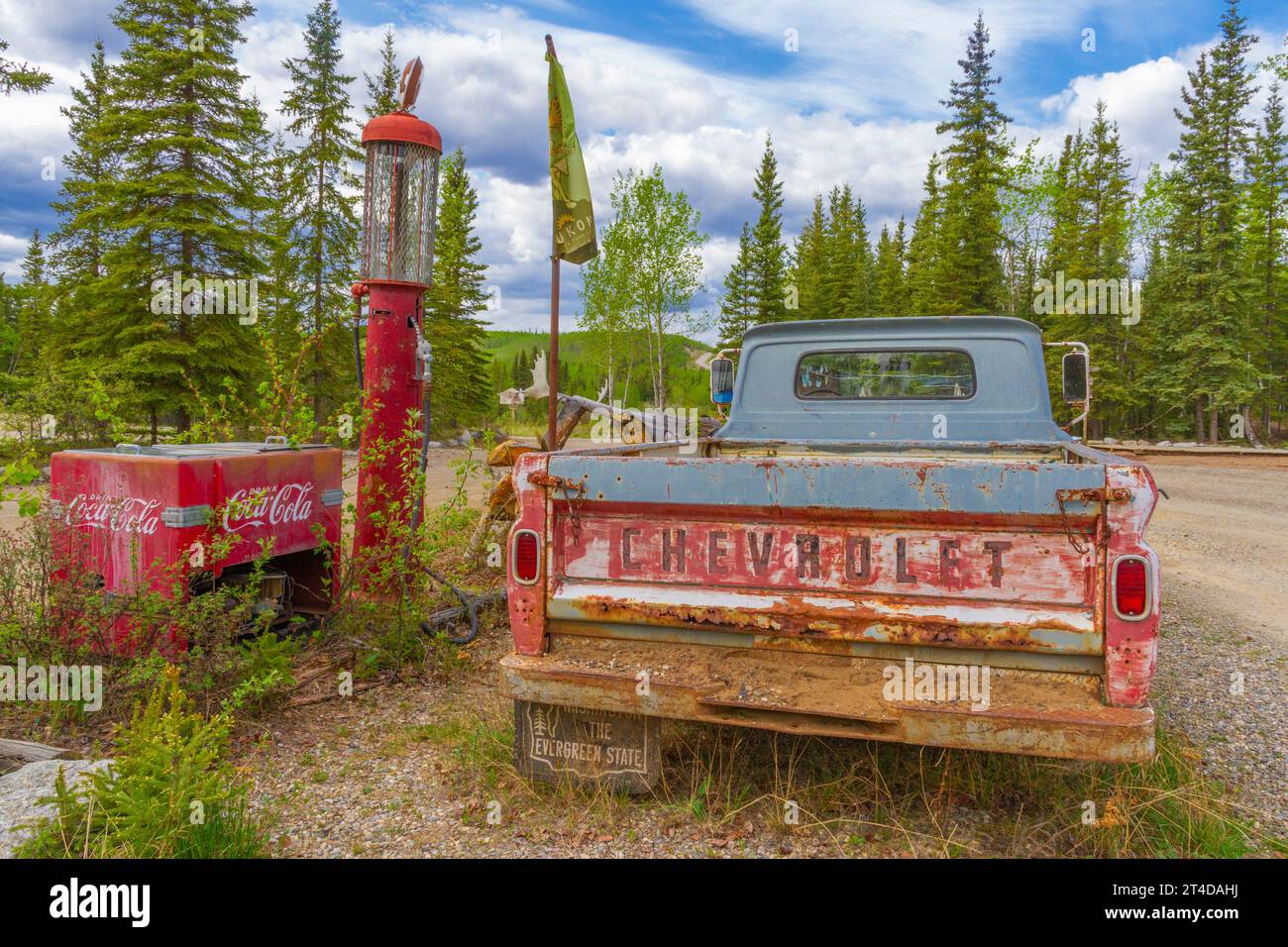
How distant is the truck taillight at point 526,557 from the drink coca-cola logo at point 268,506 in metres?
1.93

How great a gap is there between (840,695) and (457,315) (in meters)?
26.6

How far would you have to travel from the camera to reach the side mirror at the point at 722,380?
19.7 feet

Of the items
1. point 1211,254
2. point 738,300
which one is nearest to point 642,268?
point 738,300

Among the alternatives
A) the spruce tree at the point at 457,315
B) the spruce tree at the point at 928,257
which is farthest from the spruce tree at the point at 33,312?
the spruce tree at the point at 928,257

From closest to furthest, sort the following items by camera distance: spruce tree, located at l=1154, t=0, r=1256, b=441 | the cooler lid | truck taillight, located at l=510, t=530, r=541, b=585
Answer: truck taillight, located at l=510, t=530, r=541, b=585
the cooler lid
spruce tree, located at l=1154, t=0, r=1256, b=441

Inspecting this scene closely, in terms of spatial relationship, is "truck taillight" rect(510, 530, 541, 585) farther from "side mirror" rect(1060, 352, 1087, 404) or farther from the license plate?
"side mirror" rect(1060, 352, 1087, 404)

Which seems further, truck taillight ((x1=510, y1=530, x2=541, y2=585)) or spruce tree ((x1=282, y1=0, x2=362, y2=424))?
spruce tree ((x1=282, y1=0, x2=362, y2=424))

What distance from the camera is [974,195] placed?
29.8 meters

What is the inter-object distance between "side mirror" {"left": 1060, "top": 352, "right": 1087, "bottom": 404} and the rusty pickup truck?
1.91 meters

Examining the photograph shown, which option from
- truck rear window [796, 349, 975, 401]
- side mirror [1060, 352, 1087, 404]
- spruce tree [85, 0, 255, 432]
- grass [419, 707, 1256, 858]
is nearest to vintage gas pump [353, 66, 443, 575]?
grass [419, 707, 1256, 858]

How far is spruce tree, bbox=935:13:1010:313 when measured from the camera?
29.7 metres

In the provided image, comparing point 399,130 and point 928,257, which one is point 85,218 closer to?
point 399,130

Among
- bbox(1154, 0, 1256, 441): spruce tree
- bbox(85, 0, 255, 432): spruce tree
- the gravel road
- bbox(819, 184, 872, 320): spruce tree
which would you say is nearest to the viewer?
the gravel road
